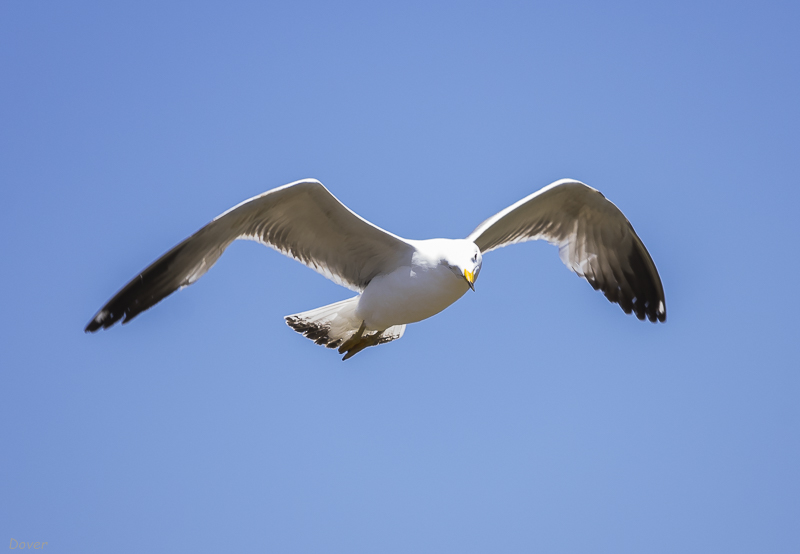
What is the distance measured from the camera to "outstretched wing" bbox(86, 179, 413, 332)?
668 centimetres

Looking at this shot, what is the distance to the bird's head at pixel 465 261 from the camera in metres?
6.12

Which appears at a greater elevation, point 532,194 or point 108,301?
point 532,194

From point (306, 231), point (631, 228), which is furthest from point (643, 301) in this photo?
point (306, 231)

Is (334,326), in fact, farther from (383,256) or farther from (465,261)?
(465,261)

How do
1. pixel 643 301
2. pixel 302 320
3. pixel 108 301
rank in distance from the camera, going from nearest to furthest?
pixel 108 301 < pixel 302 320 < pixel 643 301

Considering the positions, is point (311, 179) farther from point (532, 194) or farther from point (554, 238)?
point (554, 238)

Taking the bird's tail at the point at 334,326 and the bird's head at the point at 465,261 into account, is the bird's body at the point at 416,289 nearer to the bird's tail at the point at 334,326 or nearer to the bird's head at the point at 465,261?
the bird's head at the point at 465,261

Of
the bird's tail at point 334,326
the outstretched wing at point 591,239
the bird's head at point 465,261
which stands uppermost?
the outstretched wing at point 591,239

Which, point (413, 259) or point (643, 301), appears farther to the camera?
point (643, 301)

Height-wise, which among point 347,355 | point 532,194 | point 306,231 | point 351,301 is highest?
point 532,194

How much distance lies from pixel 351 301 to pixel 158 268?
66.7 inches

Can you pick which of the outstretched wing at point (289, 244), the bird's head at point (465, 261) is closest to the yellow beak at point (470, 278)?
the bird's head at point (465, 261)

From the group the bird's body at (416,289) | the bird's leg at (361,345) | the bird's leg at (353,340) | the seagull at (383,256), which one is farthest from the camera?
the bird's leg at (361,345)

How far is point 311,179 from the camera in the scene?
21.8 ft
